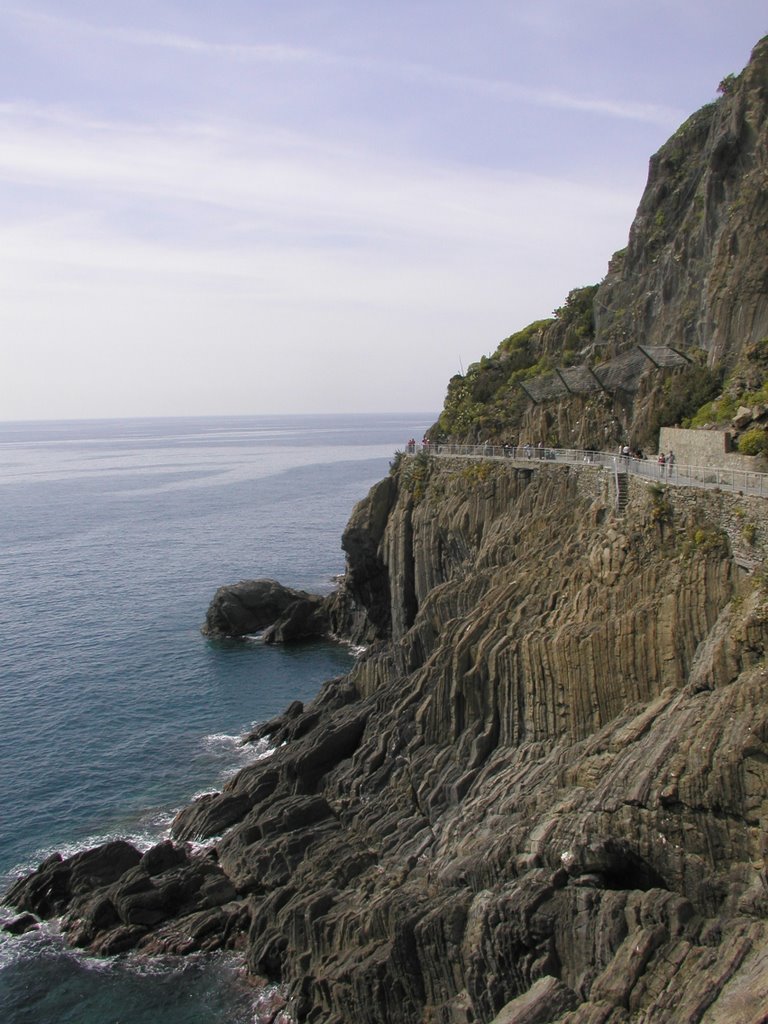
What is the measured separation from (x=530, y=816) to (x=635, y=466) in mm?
18615

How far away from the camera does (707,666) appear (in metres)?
28.4

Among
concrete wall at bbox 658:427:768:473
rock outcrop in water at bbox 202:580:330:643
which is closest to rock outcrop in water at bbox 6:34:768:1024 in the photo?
concrete wall at bbox 658:427:768:473

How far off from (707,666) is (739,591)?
3.76m

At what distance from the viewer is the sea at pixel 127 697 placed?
109ft

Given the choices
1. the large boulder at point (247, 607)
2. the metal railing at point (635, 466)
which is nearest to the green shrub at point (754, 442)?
the metal railing at point (635, 466)

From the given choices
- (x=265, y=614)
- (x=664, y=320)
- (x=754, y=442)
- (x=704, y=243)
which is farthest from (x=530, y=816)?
(x=265, y=614)

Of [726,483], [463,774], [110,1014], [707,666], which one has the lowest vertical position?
[110,1014]

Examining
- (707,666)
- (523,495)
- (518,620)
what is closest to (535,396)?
(523,495)

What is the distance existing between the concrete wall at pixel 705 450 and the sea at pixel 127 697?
27.2 m

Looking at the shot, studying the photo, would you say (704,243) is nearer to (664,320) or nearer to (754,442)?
(664,320)

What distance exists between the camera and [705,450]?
1580 inches

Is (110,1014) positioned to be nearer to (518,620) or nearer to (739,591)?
(518,620)

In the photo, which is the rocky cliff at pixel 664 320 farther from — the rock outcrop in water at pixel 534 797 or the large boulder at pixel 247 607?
the large boulder at pixel 247 607

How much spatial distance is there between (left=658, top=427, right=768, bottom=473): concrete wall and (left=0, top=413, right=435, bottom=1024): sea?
2724 centimetres
